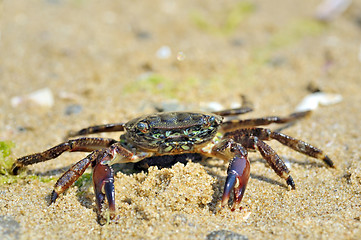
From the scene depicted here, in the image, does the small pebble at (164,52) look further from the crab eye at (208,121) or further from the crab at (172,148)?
the crab eye at (208,121)

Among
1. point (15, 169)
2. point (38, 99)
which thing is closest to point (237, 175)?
point (15, 169)

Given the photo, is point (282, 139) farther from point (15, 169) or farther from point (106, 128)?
point (15, 169)

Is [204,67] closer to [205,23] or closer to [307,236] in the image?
[205,23]

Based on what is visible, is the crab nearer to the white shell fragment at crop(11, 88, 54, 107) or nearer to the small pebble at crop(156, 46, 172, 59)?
the white shell fragment at crop(11, 88, 54, 107)

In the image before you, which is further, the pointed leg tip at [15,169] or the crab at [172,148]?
the pointed leg tip at [15,169]

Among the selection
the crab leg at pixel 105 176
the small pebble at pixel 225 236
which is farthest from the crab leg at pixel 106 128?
the small pebble at pixel 225 236
